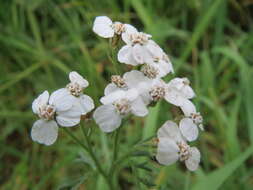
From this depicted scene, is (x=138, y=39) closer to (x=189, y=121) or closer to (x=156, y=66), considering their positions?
(x=156, y=66)

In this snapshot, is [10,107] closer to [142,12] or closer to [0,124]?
[0,124]

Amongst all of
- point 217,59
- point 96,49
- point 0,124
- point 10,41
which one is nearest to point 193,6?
point 217,59

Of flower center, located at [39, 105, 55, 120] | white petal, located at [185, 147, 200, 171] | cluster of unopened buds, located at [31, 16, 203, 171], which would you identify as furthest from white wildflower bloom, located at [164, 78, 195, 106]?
flower center, located at [39, 105, 55, 120]

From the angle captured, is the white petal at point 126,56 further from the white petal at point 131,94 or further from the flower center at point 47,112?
the flower center at point 47,112

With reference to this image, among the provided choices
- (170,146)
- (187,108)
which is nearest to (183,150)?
(170,146)

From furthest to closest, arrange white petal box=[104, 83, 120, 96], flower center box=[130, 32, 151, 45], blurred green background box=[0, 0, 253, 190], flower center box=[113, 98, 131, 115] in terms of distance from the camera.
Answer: blurred green background box=[0, 0, 253, 190]
flower center box=[130, 32, 151, 45]
white petal box=[104, 83, 120, 96]
flower center box=[113, 98, 131, 115]

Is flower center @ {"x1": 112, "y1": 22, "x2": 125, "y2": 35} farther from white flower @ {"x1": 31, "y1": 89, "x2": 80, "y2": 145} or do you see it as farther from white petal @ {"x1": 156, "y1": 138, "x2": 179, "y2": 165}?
white petal @ {"x1": 156, "y1": 138, "x2": 179, "y2": 165}

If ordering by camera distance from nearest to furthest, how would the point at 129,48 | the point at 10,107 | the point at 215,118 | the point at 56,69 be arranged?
the point at 129,48 → the point at 215,118 → the point at 10,107 → the point at 56,69
